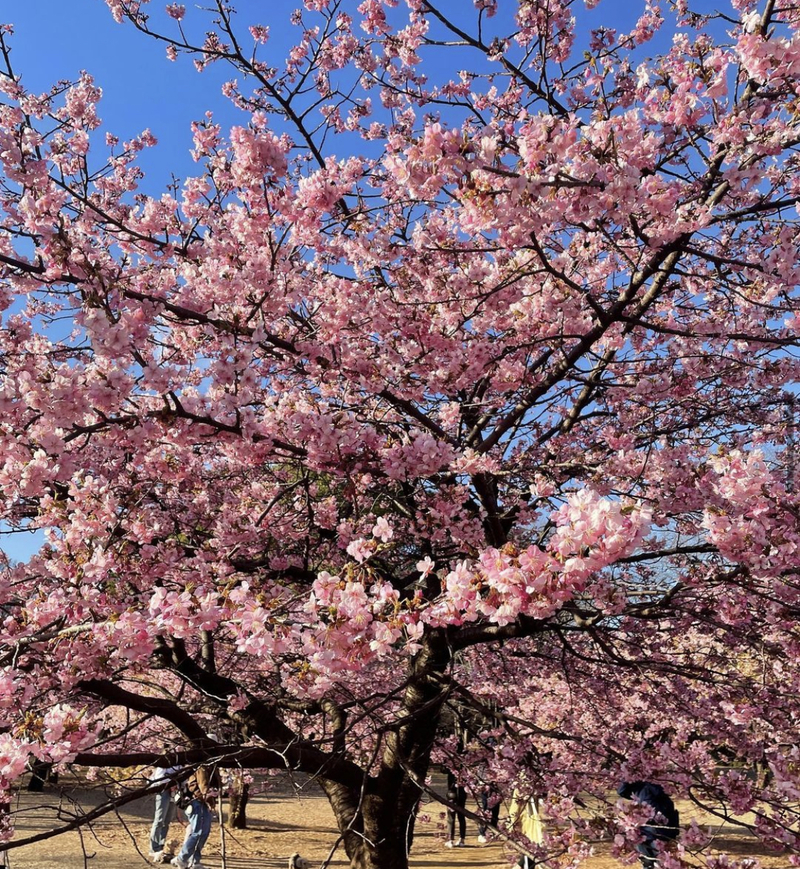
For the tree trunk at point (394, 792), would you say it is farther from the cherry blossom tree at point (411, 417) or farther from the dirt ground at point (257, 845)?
the dirt ground at point (257, 845)

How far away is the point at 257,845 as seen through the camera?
38.5ft

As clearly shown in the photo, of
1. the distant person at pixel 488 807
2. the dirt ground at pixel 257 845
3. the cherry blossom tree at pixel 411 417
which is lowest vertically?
the dirt ground at pixel 257 845

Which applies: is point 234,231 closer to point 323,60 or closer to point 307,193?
point 307,193

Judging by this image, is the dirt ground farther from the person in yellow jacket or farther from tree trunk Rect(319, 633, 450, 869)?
tree trunk Rect(319, 633, 450, 869)

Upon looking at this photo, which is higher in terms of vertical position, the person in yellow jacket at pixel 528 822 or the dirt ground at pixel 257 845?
the person in yellow jacket at pixel 528 822

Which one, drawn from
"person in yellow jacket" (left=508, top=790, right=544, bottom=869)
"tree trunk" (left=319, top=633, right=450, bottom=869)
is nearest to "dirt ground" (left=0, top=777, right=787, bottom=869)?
"person in yellow jacket" (left=508, top=790, right=544, bottom=869)

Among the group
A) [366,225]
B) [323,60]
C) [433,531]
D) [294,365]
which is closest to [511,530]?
[433,531]

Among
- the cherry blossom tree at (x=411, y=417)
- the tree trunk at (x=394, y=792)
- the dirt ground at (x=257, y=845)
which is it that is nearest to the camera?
the cherry blossom tree at (x=411, y=417)

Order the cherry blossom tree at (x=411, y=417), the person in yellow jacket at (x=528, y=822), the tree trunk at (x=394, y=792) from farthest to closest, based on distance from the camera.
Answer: the tree trunk at (x=394, y=792) < the person in yellow jacket at (x=528, y=822) < the cherry blossom tree at (x=411, y=417)

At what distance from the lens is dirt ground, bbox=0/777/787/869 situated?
9.48 meters

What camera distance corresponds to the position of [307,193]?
396cm

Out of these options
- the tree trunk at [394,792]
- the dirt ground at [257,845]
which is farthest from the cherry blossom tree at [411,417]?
the dirt ground at [257,845]

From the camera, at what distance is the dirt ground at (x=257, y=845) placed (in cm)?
948

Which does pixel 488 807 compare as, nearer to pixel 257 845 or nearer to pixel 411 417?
pixel 411 417
